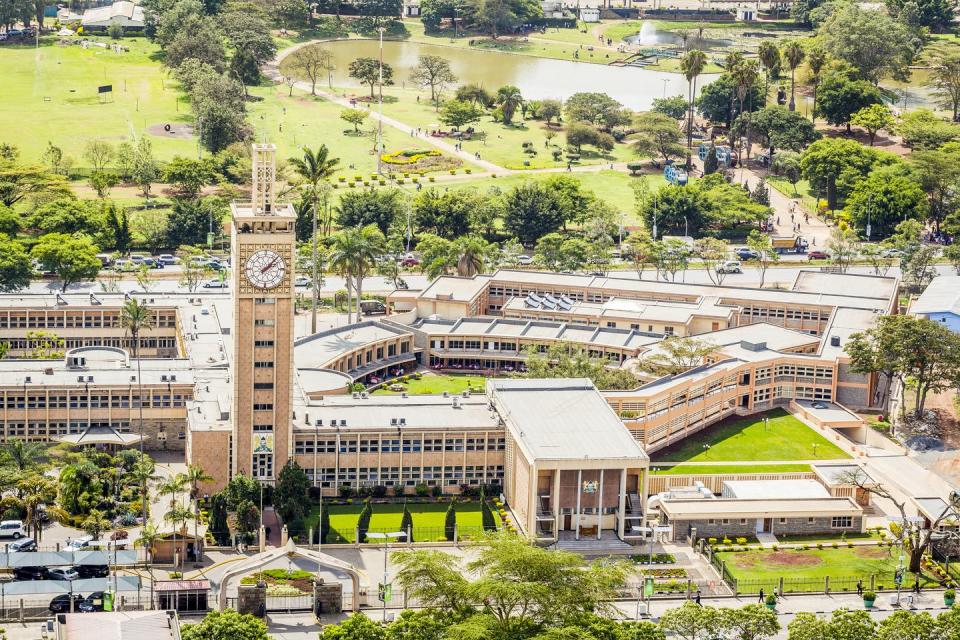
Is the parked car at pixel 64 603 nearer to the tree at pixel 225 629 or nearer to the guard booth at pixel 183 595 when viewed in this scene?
the guard booth at pixel 183 595

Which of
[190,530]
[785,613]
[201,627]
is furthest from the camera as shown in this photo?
[190,530]

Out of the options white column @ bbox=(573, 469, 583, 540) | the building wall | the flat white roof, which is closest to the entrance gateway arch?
the flat white roof

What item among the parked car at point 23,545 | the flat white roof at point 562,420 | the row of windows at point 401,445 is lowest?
the parked car at point 23,545

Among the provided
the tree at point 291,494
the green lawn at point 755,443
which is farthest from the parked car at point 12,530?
the green lawn at point 755,443

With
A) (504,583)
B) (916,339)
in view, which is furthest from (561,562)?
(916,339)

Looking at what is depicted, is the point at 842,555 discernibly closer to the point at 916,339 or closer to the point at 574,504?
the point at 574,504

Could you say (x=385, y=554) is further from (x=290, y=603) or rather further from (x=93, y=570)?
(x=93, y=570)

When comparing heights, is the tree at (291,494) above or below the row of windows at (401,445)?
below

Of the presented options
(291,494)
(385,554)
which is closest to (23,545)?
(291,494)
